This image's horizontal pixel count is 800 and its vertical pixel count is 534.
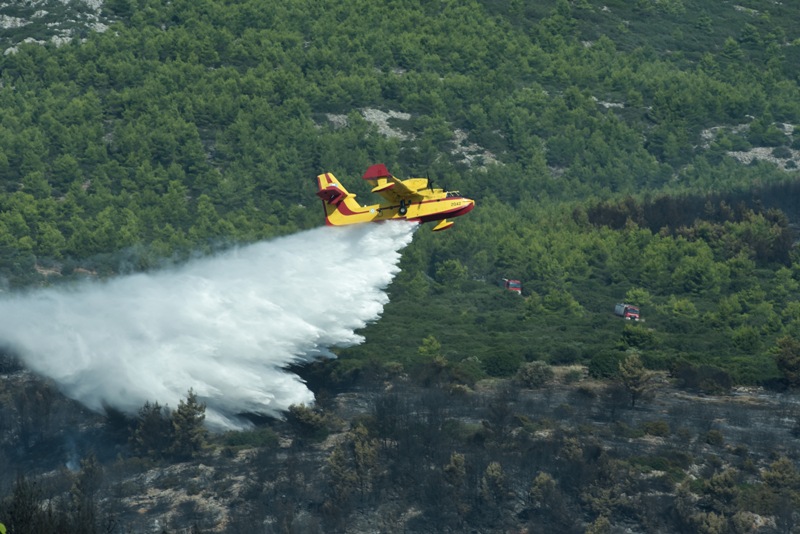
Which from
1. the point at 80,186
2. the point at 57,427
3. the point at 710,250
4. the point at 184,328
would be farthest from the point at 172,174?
the point at 184,328

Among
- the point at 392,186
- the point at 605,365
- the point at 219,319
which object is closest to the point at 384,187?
the point at 392,186

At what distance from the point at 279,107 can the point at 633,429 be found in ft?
283

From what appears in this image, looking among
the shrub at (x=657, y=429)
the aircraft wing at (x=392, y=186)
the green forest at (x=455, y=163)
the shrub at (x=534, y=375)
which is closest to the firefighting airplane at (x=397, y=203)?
the aircraft wing at (x=392, y=186)

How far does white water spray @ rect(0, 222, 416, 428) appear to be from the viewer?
3051 inches

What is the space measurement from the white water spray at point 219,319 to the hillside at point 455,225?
4525mm

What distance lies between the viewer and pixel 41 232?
127562 mm

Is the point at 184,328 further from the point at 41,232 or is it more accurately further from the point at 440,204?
the point at 41,232

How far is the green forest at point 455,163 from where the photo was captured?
118 m

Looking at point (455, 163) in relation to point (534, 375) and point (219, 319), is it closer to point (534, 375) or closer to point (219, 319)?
point (534, 375)

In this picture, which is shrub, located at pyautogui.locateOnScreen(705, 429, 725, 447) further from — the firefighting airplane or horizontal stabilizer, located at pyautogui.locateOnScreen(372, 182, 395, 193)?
horizontal stabilizer, located at pyautogui.locateOnScreen(372, 182, 395, 193)

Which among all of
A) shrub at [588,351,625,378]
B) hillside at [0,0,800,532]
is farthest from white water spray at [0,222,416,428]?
→ shrub at [588,351,625,378]

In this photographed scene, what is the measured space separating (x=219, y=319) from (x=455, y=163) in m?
85.7

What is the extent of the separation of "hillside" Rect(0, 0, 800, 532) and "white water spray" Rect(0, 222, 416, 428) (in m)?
4.53

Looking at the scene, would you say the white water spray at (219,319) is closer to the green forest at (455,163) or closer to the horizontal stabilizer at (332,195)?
the horizontal stabilizer at (332,195)
